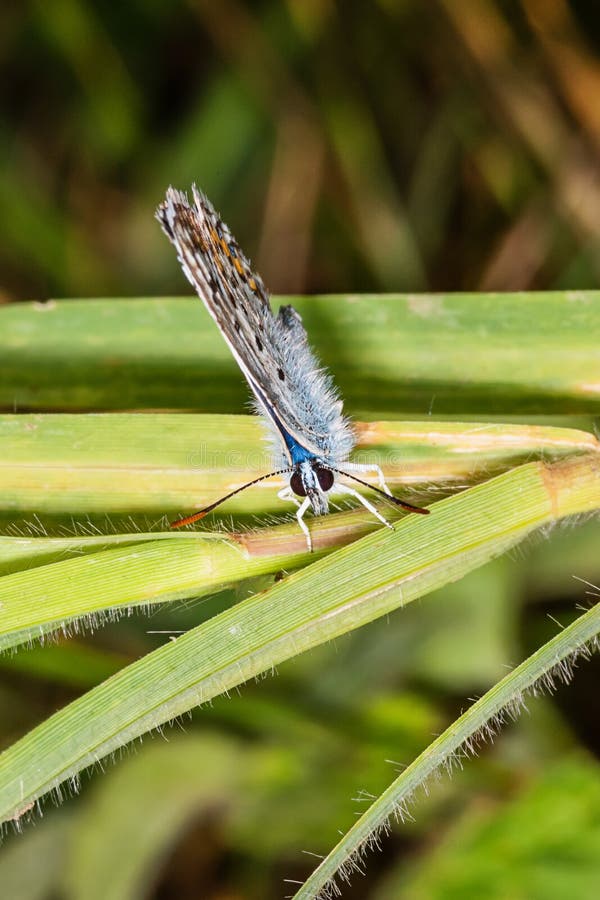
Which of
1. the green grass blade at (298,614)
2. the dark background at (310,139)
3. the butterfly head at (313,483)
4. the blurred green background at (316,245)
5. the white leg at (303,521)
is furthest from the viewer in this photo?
the dark background at (310,139)

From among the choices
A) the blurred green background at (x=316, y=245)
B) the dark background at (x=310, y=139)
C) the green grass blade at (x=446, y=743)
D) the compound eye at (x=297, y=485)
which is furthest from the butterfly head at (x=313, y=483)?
the dark background at (x=310, y=139)

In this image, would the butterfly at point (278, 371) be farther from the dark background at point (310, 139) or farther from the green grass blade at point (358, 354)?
the dark background at point (310, 139)

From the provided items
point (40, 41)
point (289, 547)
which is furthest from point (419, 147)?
point (289, 547)

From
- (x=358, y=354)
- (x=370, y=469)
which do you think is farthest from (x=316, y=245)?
(x=370, y=469)

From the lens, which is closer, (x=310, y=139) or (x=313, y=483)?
(x=313, y=483)

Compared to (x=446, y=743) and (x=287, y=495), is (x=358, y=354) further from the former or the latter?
(x=446, y=743)

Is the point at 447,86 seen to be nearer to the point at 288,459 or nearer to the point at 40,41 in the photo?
the point at 40,41
